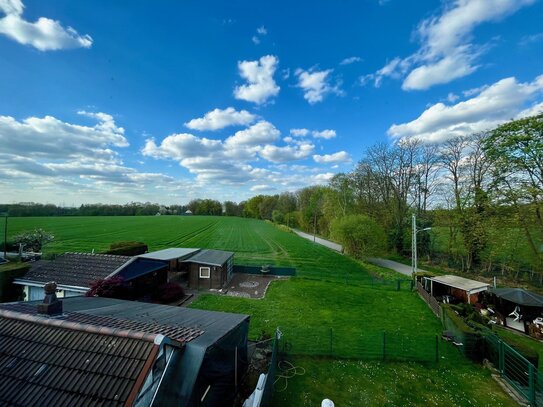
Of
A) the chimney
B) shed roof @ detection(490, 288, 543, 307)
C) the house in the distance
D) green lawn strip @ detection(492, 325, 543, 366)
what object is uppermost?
the chimney

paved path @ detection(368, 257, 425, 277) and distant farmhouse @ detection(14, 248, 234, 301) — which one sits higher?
distant farmhouse @ detection(14, 248, 234, 301)

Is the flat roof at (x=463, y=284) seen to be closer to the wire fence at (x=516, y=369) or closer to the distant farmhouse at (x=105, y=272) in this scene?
the wire fence at (x=516, y=369)

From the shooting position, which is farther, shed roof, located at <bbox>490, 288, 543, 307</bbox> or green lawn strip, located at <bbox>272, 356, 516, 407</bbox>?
shed roof, located at <bbox>490, 288, 543, 307</bbox>

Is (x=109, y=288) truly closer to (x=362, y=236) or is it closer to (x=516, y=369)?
(x=516, y=369)

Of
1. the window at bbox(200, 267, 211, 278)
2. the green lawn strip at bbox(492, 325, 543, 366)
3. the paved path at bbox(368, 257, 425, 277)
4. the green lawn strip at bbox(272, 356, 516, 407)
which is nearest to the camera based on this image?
the green lawn strip at bbox(272, 356, 516, 407)

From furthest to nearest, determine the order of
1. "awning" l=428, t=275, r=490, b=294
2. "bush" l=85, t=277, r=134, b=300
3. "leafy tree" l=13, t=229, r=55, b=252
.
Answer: "leafy tree" l=13, t=229, r=55, b=252 → "awning" l=428, t=275, r=490, b=294 → "bush" l=85, t=277, r=134, b=300

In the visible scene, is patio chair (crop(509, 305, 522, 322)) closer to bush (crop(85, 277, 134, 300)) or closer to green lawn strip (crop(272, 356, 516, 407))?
green lawn strip (crop(272, 356, 516, 407))

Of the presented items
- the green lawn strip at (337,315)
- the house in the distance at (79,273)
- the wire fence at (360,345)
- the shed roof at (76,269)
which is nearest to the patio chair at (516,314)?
the green lawn strip at (337,315)

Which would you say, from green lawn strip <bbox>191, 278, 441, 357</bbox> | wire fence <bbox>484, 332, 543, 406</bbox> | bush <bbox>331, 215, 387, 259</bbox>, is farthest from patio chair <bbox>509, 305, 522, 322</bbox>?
bush <bbox>331, 215, 387, 259</bbox>
